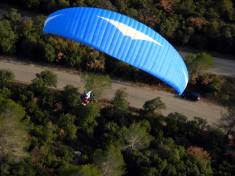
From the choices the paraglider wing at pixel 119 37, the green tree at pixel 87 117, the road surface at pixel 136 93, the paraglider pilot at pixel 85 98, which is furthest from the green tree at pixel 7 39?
the paraglider wing at pixel 119 37

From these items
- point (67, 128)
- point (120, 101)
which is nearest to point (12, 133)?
point (67, 128)

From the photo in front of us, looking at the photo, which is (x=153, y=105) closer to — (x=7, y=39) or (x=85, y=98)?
(x=85, y=98)

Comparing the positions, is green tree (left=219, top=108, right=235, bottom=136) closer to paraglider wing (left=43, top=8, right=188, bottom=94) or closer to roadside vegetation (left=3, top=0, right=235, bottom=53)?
paraglider wing (left=43, top=8, right=188, bottom=94)

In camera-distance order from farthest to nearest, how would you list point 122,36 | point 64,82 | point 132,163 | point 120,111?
point 64,82
point 120,111
point 132,163
point 122,36

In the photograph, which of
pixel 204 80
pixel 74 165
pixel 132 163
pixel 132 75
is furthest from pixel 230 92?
pixel 74 165

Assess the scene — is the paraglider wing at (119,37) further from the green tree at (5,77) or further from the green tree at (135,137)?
the green tree at (5,77)

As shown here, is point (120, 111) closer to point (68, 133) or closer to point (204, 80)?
point (68, 133)
